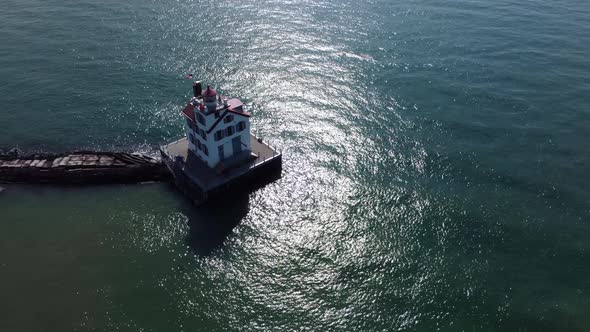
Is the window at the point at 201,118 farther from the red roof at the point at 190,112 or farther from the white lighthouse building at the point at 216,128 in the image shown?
the red roof at the point at 190,112

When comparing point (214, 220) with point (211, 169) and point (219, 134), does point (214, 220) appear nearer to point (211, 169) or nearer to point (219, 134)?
point (211, 169)

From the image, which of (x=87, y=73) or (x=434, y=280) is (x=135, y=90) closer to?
(x=87, y=73)

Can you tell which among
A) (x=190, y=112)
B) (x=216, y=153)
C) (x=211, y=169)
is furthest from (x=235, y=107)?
(x=211, y=169)

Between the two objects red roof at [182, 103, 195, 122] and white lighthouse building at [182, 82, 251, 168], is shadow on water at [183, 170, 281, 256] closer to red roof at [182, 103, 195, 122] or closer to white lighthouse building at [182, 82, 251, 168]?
white lighthouse building at [182, 82, 251, 168]

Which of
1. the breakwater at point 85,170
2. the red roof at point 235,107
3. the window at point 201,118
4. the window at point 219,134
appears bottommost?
the breakwater at point 85,170

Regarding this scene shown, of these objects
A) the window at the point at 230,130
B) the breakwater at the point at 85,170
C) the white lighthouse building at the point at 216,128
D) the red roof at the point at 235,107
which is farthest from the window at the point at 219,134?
the breakwater at the point at 85,170

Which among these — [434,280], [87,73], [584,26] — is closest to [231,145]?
[434,280]

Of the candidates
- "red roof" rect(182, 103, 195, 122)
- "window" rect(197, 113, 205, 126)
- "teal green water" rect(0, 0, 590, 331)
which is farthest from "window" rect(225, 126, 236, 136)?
"teal green water" rect(0, 0, 590, 331)
